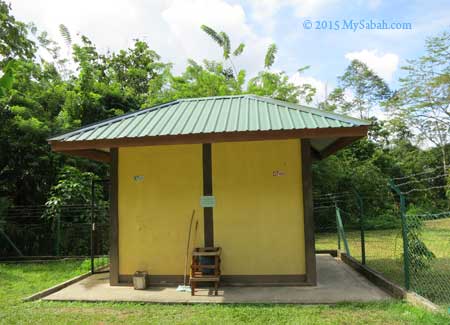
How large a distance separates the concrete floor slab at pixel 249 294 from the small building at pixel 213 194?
316 millimetres

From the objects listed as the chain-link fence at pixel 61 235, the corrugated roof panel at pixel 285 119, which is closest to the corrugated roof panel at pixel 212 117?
the corrugated roof panel at pixel 285 119

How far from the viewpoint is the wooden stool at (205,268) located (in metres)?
5.46

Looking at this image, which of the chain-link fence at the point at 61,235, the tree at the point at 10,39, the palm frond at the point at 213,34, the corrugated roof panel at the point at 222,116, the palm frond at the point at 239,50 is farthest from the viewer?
the palm frond at the point at 239,50

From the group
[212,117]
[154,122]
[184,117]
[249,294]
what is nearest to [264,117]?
[212,117]

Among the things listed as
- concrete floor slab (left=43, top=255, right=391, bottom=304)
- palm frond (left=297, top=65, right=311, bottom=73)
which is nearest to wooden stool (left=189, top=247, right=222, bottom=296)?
concrete floor slab (left=43, top=255, right=391, bottom=304)

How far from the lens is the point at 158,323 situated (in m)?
4.32

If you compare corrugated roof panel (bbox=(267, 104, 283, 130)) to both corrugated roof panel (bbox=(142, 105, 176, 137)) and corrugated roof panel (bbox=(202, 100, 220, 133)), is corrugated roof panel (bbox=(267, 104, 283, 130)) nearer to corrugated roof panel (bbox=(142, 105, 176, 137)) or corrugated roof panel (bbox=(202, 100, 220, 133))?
corrugated roof panel (bbox=(202, 100, 220, 133))

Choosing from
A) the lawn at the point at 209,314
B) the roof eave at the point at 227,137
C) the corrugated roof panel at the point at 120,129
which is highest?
the corrugated roof panel at the point at 120,129

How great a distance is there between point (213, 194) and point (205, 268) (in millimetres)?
→ 1210

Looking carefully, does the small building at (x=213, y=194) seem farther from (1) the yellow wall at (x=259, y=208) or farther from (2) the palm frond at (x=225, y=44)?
(2) the palm frond at (x=225, y=44)

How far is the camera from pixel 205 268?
18.6 feet

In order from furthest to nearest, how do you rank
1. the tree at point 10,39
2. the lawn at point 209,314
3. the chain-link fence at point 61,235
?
the chain-link fence at point 61,235 → the tree at point 10,39 → the lawn at point 209,314

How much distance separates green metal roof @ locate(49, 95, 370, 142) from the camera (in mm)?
5584

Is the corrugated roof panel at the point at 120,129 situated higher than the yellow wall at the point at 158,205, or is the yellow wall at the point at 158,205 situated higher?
the corrugated roof panel at the point at 120,129
